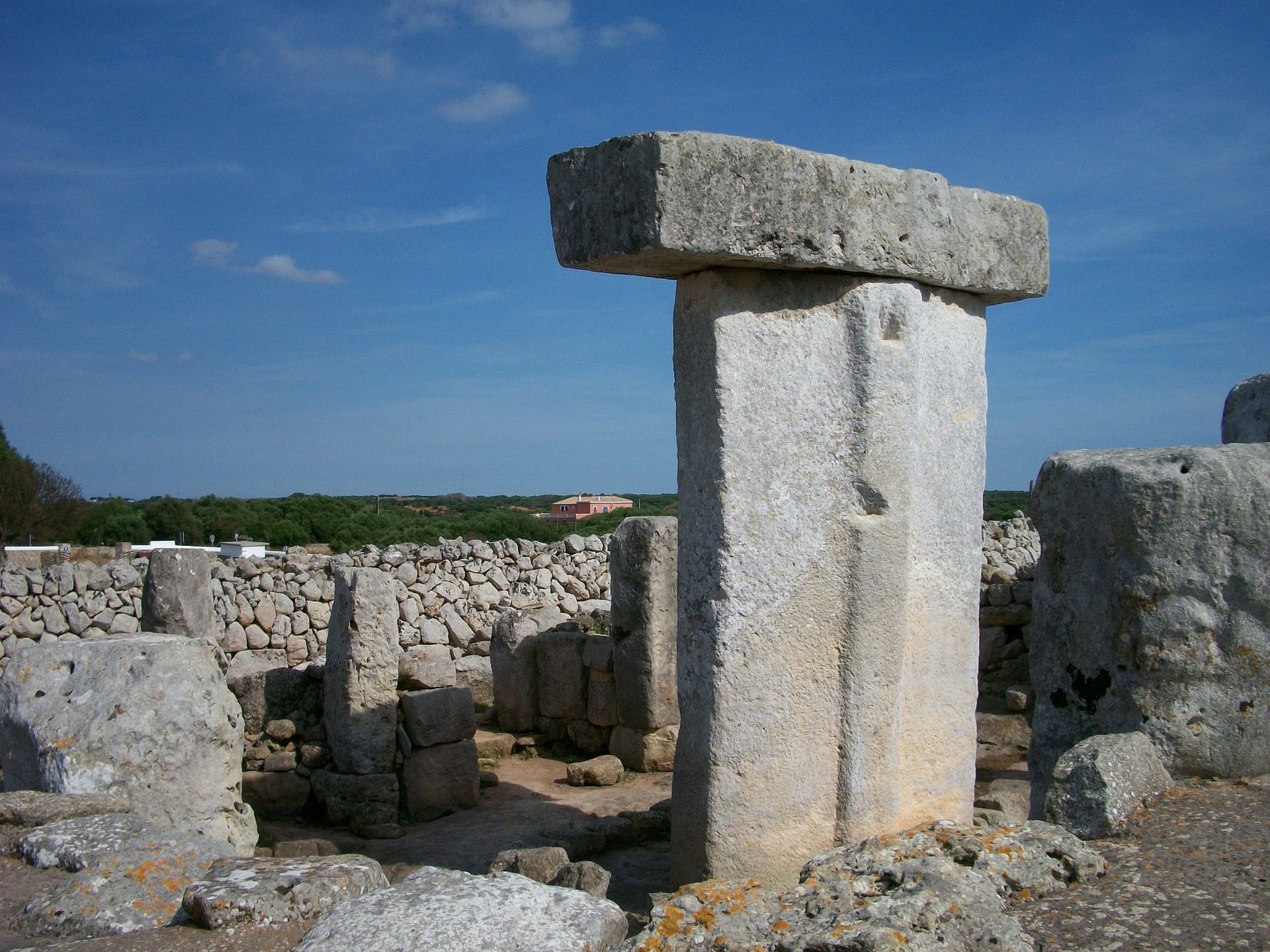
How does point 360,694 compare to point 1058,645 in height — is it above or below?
below

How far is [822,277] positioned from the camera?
4.47m

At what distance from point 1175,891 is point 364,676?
5981mm

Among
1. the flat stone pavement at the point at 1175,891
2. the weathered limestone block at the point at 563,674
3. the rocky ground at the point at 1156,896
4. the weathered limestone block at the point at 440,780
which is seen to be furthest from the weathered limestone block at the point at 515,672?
the flat stone pavement at the point at 1175,891

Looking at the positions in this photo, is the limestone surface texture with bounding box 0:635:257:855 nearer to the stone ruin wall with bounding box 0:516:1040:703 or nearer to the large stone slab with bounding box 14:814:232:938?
the large stone slab with bounding box 14:814:232:938

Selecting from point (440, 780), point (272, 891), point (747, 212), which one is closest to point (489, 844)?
point (440, 780)

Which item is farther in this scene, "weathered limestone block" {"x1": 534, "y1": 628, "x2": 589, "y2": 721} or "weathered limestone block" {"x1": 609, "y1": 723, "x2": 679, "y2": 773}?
"weathered limestone block" {"x1": 534, "y1": 628, "x2": 589, "y2": 721}

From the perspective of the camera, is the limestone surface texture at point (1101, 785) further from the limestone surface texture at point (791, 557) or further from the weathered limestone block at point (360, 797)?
the weathered limestone block at point (360, 797)

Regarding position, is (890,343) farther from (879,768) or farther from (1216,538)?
(879,768)

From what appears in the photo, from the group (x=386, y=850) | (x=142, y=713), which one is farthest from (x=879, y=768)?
(x=386, y=850)

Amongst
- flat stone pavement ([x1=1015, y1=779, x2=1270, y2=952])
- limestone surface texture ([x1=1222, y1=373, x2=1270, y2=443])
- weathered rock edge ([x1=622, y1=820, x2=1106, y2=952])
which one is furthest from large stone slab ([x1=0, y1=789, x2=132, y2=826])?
limestone surface texture ([x1=1222, y1=373, x2=1270, y2=443])

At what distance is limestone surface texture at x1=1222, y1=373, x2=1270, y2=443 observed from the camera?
6.16 meters

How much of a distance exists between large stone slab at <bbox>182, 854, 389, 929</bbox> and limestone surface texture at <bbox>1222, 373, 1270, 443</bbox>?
5284mm

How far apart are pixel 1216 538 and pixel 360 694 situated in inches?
225

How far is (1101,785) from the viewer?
378cm
